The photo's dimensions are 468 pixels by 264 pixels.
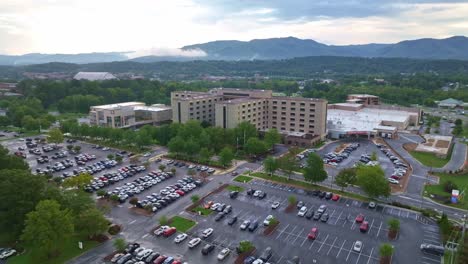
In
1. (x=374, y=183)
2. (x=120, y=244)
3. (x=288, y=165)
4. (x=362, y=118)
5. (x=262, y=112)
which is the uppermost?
(x=262, y=112)

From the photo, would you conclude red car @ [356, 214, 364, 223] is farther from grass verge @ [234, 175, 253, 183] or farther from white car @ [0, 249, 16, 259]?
white car @ [0, 249, 16, 259]

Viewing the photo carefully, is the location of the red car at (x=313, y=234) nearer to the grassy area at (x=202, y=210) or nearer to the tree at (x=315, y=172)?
the tree at (x=315, y=172)

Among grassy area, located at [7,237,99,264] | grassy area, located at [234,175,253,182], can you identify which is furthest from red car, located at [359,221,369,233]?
grassy area, located at [7,237,99,264]

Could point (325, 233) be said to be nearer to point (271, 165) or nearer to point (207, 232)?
point (207, 232)

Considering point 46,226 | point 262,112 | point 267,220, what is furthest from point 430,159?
point 46,226

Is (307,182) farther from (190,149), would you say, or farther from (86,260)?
(86,260)

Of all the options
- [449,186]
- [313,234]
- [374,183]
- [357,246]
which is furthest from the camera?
[449,186]
